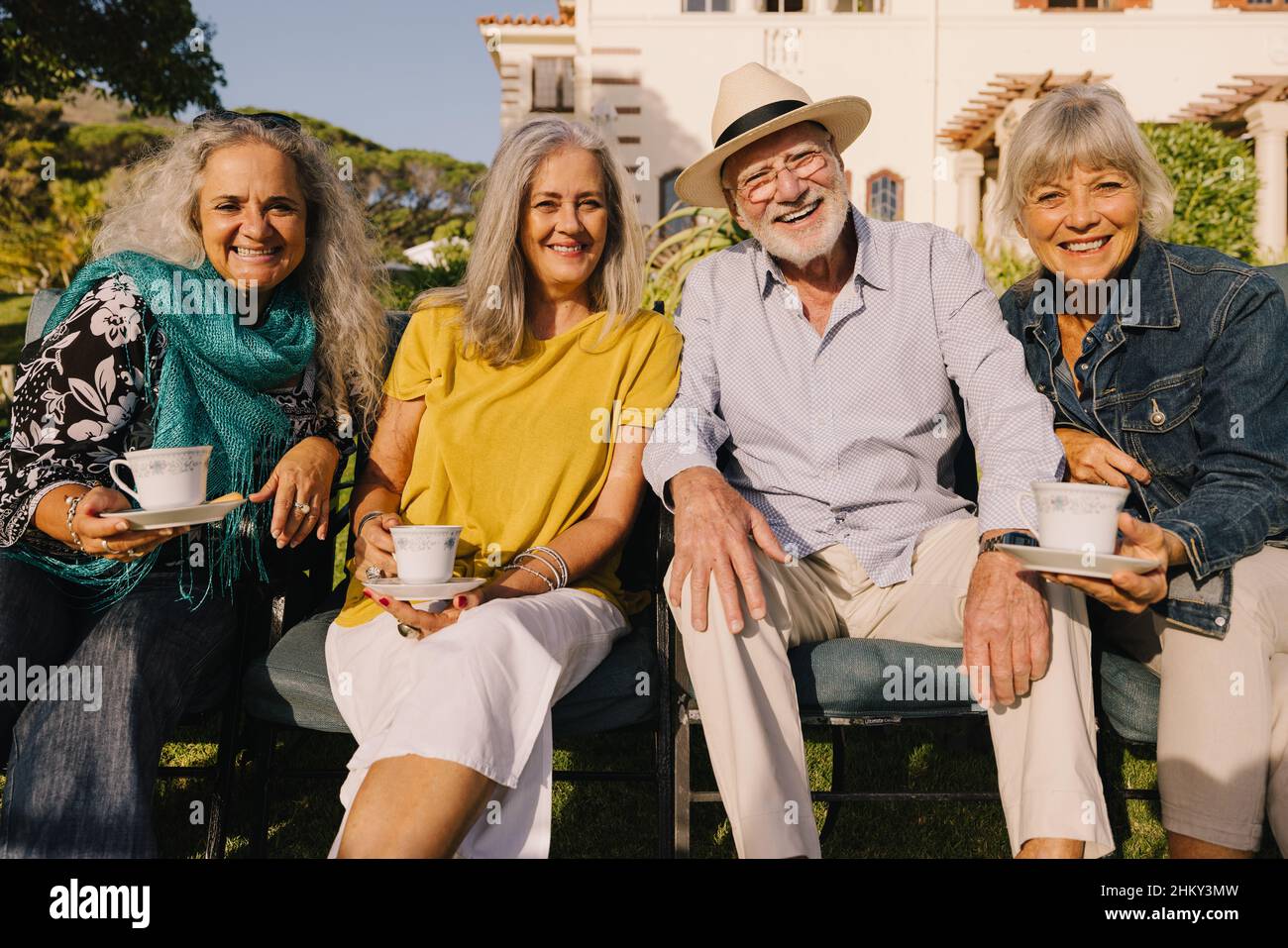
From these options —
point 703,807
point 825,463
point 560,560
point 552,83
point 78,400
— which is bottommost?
point 703,807

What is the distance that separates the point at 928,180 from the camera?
A: 16.5 meters

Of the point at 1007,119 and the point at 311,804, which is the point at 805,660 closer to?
the point at 311,804

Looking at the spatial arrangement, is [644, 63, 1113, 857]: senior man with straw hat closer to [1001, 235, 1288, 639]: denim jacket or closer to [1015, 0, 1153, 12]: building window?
[1001, 235, 1288, 639]: denim jacket

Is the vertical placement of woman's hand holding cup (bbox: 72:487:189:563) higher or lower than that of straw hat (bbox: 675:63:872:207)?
lower

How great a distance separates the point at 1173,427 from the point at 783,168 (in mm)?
1137

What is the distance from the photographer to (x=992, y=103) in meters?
14.3

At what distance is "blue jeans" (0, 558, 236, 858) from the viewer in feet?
6.56

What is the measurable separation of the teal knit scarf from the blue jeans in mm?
168

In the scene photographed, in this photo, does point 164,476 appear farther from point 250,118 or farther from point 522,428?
point 250,118

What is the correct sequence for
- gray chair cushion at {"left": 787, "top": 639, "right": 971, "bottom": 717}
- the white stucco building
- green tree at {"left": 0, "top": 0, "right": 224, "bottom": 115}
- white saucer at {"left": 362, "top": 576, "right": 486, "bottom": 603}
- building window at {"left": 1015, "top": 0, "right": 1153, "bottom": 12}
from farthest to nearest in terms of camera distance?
building window at {"left": 1015, "top": 0, "right": 1153, "bottom": 12}
the white stucco building
green tree at {"left": 0, "top": 0, "right": 224, "bottom": 115}
gray chair cushion at {"left": 787, "top": 639, "right": 971, "bottom": 717}
white saucer at {"left": 362, "top": 576, "right": 486, "bottom": 603}

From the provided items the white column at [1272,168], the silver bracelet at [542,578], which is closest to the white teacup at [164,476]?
the silver bracelet at [542,578]

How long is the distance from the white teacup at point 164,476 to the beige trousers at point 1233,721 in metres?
2.00

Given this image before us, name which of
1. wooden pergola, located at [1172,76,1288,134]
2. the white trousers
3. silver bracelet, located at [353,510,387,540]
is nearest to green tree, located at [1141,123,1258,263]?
wooden pergola, located at [1172,76,1288,134]
